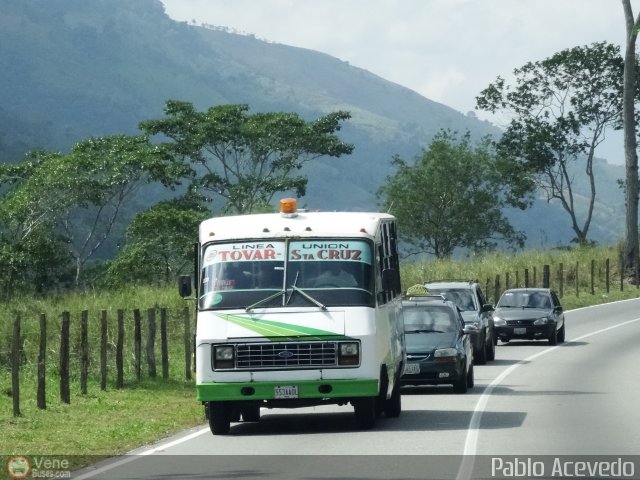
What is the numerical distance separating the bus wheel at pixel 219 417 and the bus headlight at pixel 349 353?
155cm

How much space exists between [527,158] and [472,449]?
7242 centimetres

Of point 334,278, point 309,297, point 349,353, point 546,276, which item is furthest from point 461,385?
point 546,276

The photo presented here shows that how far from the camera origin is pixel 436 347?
2355 cm

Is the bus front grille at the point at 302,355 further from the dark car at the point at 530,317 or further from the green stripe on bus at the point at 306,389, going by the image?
the dark car at the point at 530,317

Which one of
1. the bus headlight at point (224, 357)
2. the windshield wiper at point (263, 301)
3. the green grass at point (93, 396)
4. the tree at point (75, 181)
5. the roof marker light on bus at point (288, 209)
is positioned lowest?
the green grass at point (93, 396)

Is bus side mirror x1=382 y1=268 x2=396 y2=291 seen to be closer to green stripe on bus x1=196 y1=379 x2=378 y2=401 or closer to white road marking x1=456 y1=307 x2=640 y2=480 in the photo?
green stripe on bus x1=196 y1=379 x2=378 y2=401

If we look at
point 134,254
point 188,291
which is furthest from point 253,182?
point 188,291

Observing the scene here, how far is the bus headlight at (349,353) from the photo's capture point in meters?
17.2

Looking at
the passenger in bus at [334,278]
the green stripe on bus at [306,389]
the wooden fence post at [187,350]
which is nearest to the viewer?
the green stripe on bus at [306,389]

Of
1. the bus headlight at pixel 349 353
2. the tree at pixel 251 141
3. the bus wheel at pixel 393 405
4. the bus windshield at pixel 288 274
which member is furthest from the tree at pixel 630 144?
the bus headlight at pixel 349 353

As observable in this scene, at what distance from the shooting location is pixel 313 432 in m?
17.5

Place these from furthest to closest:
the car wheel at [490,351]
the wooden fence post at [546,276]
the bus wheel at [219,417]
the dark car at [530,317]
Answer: the wooden fence post at [546,276] → the dark car at [530,317] → the car wheel at [490,351] → the bus wheel at [219,417]

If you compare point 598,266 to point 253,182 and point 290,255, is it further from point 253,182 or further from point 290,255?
point 290,255

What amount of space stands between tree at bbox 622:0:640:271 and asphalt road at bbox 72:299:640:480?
3583cm
